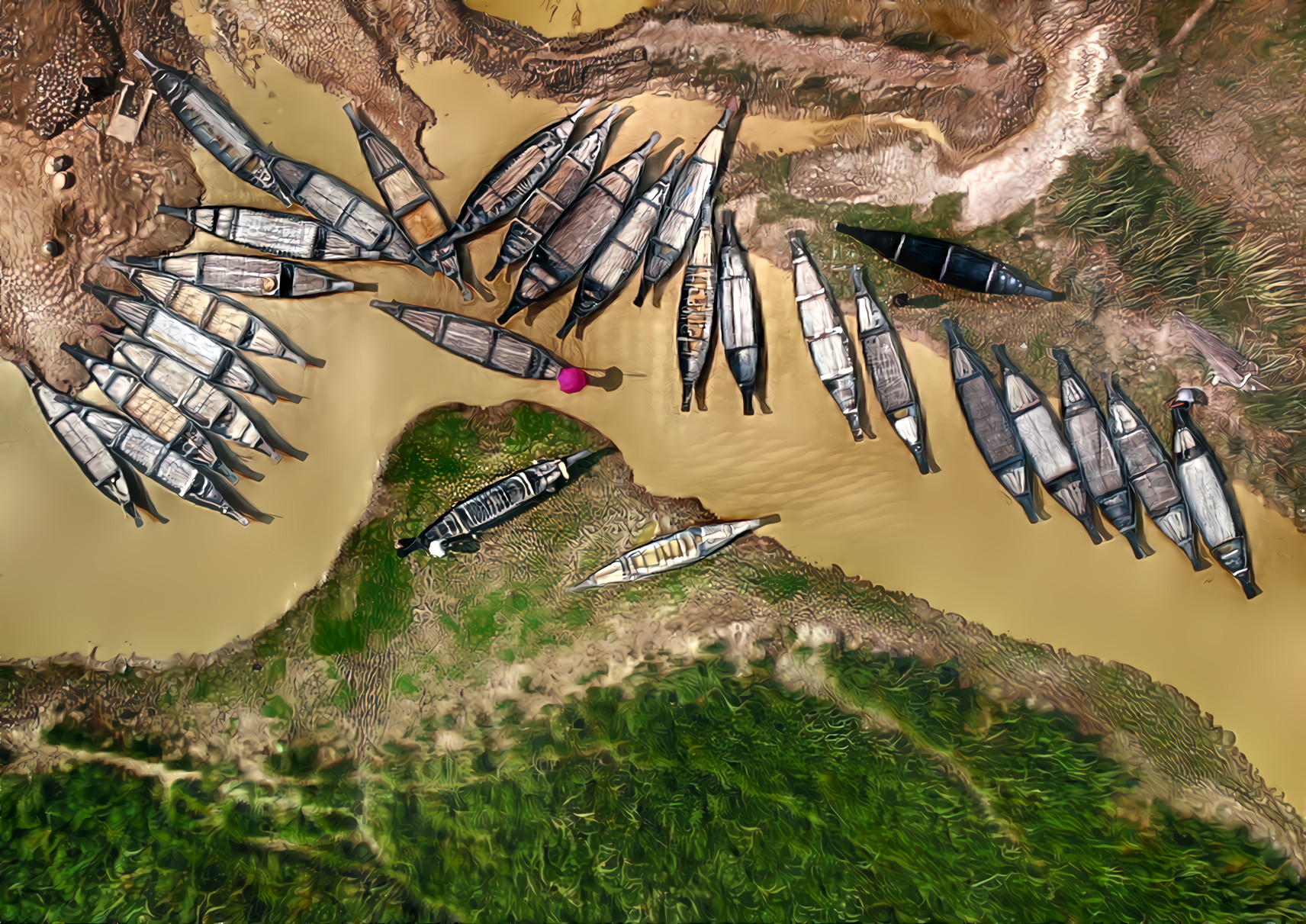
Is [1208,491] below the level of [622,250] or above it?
below

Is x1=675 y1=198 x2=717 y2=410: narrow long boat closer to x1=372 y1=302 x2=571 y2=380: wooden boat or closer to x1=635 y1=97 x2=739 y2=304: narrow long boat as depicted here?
x1=635 y1=97 x2=739 y2=304: narrow long boat

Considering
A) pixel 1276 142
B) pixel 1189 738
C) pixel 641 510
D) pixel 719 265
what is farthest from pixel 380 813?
pixel 1276 142

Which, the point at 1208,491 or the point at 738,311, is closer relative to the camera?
the point at 1208,491

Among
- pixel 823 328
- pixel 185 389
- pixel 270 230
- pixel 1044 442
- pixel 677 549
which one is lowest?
pixel 1044 442

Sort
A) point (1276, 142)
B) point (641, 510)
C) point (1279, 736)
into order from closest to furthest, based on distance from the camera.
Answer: point (1276, 142)
point (1279, 736)
point (641, 510)

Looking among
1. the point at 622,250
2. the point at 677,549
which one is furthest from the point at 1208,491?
the point at 622,250

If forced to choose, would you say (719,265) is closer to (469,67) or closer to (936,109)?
(936,109)

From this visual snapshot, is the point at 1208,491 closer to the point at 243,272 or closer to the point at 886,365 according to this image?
the point at 886,365
